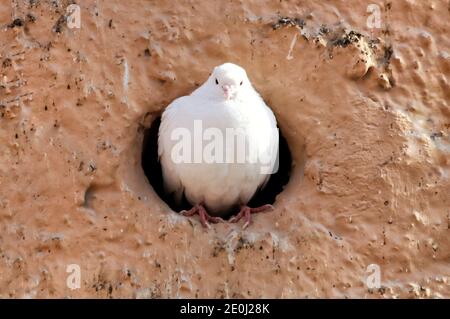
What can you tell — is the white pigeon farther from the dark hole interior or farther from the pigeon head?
the dark hole interior

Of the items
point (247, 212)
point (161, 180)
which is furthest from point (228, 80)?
point (161, 180)

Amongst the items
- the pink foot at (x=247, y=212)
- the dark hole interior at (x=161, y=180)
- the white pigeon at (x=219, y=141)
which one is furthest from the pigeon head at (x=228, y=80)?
the pink foot at (x=247, y=212)

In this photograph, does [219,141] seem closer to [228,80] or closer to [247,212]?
[228,80]

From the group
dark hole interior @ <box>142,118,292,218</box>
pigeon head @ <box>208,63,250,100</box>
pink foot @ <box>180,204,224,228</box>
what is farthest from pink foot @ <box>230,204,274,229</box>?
pigeon head @ <box>208,63,250,100</box>

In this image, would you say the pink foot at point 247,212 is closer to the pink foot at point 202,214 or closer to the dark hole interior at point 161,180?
the pink foot at point 202,214

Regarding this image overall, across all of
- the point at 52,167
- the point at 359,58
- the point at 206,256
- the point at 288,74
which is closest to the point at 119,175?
the point at 52,167

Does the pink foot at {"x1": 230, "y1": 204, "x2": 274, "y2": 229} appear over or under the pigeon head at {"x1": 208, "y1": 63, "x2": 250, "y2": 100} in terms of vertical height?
under

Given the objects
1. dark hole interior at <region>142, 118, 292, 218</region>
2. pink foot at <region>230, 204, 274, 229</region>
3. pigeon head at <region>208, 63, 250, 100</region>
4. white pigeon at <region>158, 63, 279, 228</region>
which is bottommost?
dark hole interior at <region>142, 118, 292, 218</region>
